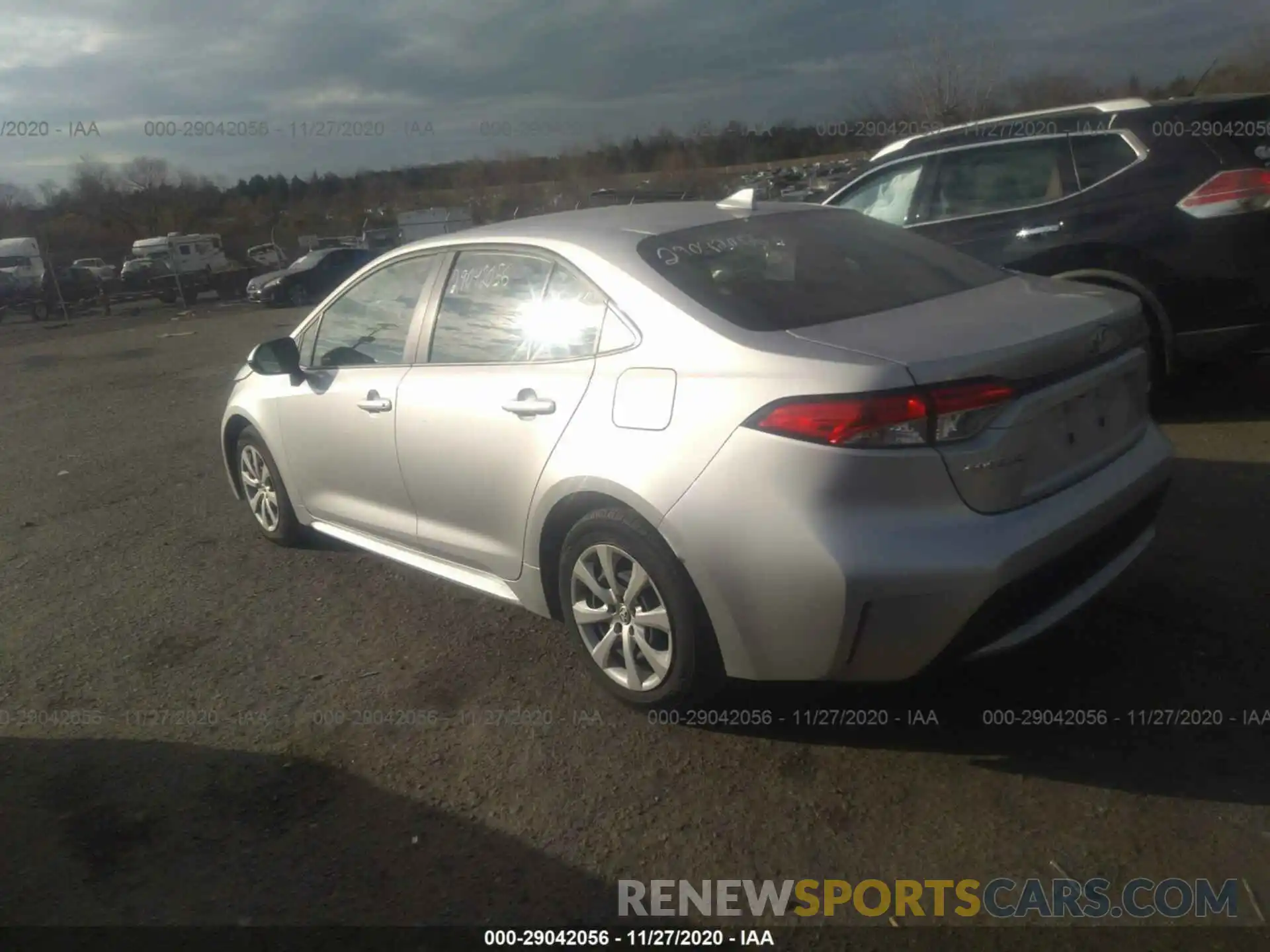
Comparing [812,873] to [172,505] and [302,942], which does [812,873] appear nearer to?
[302,942]

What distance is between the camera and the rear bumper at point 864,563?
106 inches

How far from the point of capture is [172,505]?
22.1ft

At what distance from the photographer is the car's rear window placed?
3.23 m

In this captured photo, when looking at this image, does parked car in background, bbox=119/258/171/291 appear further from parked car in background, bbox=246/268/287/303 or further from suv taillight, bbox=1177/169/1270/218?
suv taillight, bbox=1177/169/1270/218

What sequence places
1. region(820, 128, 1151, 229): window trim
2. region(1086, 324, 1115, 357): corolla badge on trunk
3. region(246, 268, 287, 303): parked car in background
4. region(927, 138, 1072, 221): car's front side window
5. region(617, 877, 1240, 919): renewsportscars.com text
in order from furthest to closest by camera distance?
region(246, 268, 287, 303): parked car in background, region(927, 138, 1072, 221): car's front side window, region(820, 128, 1151, 229): window trim, region(1086, 324, 1115, 357): corolla badge on trunk, region(617, 877, 1240, 919): renewsportscars.com text

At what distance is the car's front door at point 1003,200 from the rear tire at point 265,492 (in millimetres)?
4113

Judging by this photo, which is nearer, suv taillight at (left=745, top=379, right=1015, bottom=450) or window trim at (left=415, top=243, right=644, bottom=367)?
suv taillight at (left=745, top=379, right=1015, bottom=450)

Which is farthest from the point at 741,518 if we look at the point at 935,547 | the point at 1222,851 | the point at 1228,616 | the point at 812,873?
the point at 1228,616

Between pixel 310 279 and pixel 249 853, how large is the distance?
2577 centimetres

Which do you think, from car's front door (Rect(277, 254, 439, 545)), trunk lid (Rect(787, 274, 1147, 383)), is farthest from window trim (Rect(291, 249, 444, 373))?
trunk lid (Rect(787, 274, 1147, 383))

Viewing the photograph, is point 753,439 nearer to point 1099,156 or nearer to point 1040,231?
point 1040,231

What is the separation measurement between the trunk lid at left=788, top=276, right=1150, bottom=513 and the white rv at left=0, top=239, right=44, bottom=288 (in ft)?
116

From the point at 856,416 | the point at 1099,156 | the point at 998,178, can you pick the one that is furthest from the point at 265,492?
the point at 1099,156

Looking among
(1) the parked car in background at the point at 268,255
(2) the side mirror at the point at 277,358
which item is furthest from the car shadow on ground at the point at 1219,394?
(1) the parked car in background at the point at 268,255
